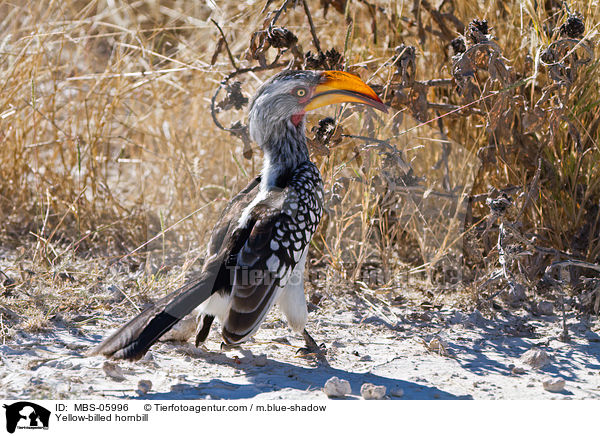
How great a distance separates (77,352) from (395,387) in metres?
1.32

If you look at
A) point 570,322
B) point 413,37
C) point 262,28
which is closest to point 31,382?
point 262,28

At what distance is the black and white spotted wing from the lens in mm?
2676

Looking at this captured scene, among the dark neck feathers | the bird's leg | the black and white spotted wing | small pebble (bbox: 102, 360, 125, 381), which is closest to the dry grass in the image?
the dark neck feathers

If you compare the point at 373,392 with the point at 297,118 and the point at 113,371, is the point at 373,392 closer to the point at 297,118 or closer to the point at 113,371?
the point at 113,371

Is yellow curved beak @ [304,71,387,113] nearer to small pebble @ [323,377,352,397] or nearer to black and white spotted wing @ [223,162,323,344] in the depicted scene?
black and white spotted wing @ [223,162,323,344]

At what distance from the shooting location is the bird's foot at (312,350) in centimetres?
294

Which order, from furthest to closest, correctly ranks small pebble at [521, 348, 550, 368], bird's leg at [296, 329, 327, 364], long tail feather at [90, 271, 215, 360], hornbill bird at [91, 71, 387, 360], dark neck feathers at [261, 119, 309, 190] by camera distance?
dark neck feathers at [261, 119, 309, 190]
bird's leg at [296, 329, 327, 364]
small pebble at [521, 348, 550, 368]
hornbill bird at [91, 71, 387, 360]
long tail feather at [90, 271, 215, 360]

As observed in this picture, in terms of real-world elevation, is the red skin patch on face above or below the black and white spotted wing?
above

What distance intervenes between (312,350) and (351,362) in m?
0.18

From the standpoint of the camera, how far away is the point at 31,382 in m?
2.54

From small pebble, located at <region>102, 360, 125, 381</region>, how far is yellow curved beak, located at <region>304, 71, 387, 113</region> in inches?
54.2

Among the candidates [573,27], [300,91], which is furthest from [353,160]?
[573,27]

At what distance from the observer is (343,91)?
116 inches
